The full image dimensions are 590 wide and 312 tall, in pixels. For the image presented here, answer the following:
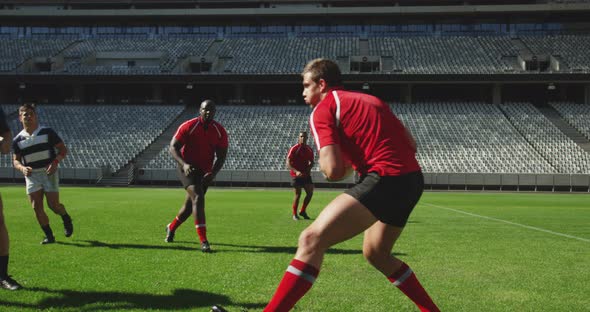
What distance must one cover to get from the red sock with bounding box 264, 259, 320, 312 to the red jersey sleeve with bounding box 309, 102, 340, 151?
0.82 metres

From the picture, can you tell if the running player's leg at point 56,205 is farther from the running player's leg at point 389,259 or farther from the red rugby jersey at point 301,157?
the running player's leg at point 389,259

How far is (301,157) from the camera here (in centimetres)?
1241

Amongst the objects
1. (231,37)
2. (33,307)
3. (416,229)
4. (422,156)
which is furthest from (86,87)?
(33,307)

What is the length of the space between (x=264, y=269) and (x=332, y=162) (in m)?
3.19

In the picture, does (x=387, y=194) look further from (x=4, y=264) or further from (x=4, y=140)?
(x=4, y=264)

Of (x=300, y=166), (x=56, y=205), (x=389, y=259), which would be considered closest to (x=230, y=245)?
(x=56, y=205)

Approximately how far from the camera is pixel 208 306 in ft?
14.4

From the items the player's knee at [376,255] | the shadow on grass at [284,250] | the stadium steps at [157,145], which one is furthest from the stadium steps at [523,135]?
the player's knee at [376,255]

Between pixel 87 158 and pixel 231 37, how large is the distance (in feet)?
77.4

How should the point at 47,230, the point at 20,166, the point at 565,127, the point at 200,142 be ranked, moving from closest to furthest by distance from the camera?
the point at 20,166
the point at 200,142
the point at 47,230
the point at 565,127

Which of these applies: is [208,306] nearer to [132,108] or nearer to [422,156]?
[422,156]

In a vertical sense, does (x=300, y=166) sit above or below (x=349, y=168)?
below

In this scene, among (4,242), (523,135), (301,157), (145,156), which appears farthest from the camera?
(523,135)

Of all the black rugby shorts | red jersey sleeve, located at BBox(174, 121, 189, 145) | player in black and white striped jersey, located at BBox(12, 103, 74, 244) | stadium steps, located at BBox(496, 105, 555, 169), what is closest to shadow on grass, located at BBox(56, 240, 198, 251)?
player in black and white striped jersey, located at BBox(12, 103, 74, 244)
